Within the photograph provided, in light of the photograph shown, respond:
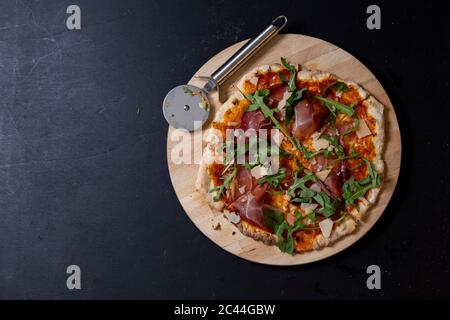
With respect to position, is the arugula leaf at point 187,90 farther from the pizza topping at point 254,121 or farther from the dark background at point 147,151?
the pizza topping at point 254,121

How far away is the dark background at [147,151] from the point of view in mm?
4160

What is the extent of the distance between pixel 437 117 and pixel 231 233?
1908 millimetres

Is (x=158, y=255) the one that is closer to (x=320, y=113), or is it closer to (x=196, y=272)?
(x=196, y=272)

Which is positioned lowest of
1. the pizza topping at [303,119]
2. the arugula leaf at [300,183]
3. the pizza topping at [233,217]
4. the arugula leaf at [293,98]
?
the pizza topping at [233,217]

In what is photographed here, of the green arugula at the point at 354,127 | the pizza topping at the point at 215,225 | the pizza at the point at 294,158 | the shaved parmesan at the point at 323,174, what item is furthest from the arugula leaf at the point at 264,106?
the pizza topping at the point at 215,225

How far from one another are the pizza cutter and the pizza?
0.12 meters

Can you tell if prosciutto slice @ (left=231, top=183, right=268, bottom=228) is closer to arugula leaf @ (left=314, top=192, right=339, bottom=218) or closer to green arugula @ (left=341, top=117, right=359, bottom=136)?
arugula leaf @ (left=314, top=192, right=339, bottom=218)

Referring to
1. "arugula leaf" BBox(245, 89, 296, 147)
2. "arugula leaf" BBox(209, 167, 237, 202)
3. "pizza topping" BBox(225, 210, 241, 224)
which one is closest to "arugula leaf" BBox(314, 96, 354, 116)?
"arugula leaf" BBox(245, 89, 296, 147)

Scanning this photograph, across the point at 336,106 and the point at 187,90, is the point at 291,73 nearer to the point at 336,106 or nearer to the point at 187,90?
the point at 336,106

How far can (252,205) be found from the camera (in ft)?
12.5

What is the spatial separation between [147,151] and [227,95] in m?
0.80

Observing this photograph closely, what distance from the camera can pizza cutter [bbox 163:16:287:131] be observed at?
13.0 ft

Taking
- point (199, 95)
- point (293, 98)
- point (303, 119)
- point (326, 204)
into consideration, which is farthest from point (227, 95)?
point (326, 204)

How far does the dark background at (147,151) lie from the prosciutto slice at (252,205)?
470 millimetres
